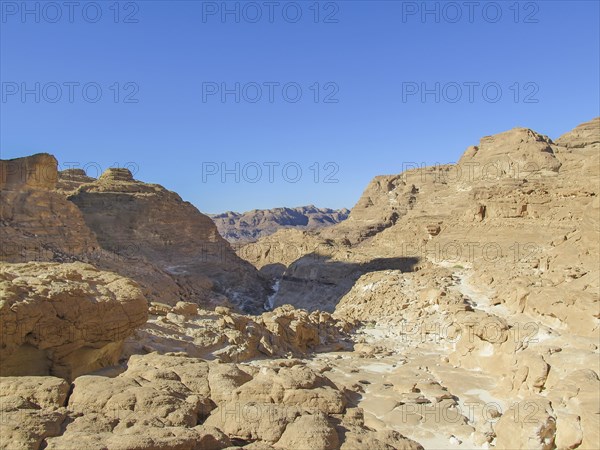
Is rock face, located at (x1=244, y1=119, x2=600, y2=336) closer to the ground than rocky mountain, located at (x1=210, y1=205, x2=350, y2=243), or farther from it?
closer to the ground

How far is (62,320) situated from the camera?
822 centimetres

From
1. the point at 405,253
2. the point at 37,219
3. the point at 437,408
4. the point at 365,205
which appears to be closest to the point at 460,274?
the point at 405,253

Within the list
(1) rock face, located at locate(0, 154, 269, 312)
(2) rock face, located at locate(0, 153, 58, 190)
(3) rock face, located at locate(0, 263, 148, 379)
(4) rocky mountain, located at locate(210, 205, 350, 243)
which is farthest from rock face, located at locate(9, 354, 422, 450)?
(4) rocky mountain, located at locate(210, 205, 350, 243)

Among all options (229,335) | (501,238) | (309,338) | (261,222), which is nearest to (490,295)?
(309,338)

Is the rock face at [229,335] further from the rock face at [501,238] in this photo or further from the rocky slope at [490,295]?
the rock face at [501,238]

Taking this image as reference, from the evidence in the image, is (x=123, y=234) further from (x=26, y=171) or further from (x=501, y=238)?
(x=501, y=238)

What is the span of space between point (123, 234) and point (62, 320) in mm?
32962

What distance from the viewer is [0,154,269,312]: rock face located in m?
24.8

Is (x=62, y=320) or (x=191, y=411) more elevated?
(x=62, y=320)

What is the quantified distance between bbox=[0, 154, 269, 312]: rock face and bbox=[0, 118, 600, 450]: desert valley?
0.57ft

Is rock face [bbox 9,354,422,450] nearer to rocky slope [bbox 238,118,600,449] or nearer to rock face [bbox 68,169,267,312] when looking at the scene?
rocky slope [bbox 238,118,600,449]

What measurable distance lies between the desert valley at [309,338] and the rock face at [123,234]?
0.57 feet

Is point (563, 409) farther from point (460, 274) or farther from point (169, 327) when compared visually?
point (460, 274)

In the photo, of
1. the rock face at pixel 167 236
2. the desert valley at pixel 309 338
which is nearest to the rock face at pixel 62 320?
the desert valley at pixel 309 338
